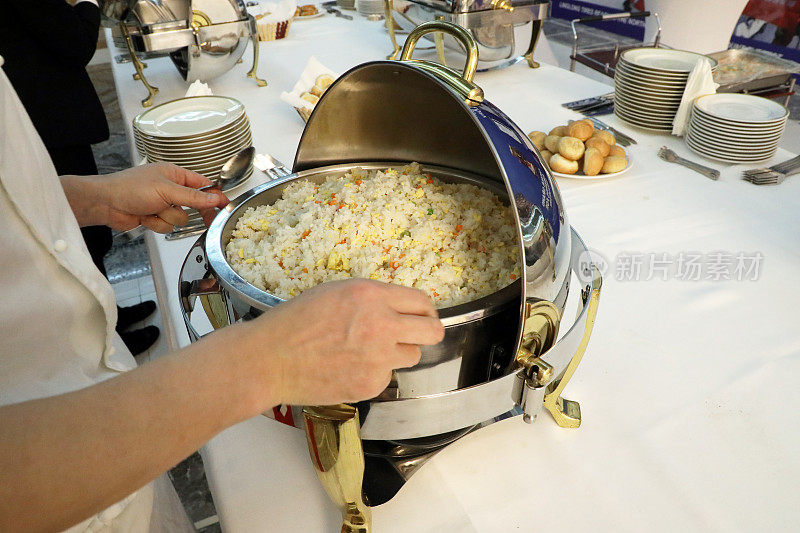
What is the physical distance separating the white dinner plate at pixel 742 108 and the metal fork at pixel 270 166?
4.20ft

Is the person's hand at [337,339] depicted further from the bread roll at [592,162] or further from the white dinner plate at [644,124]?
the white dinner plate at [644,124]

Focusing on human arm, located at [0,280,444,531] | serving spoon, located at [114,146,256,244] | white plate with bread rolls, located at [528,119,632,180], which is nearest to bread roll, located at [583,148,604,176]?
white plate with bread rolls, located at [528,119,632,180]

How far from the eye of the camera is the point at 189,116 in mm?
1693

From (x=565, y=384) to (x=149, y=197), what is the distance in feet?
2.54

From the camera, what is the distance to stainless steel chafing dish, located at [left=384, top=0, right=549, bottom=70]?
7.09 ft

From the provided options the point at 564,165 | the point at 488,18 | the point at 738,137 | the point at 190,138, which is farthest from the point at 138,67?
the point at 738,137

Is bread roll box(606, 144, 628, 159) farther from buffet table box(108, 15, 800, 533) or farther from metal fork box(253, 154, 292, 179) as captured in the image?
metal fork box(253, 154, 292, 179)

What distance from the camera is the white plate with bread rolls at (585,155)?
1571 mm

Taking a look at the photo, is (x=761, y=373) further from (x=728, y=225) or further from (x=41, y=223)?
(x=41, y=223)

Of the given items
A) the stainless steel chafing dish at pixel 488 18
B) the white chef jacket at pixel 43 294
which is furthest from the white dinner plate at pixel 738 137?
the white chef jacket at pixel 43 294

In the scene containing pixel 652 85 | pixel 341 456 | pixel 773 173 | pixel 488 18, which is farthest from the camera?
pixel 488 18

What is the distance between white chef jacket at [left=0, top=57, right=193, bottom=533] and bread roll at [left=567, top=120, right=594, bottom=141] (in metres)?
1.32

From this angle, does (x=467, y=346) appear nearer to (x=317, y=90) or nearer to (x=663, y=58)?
(x=317, y=90)

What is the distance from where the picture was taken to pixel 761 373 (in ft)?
3.11
